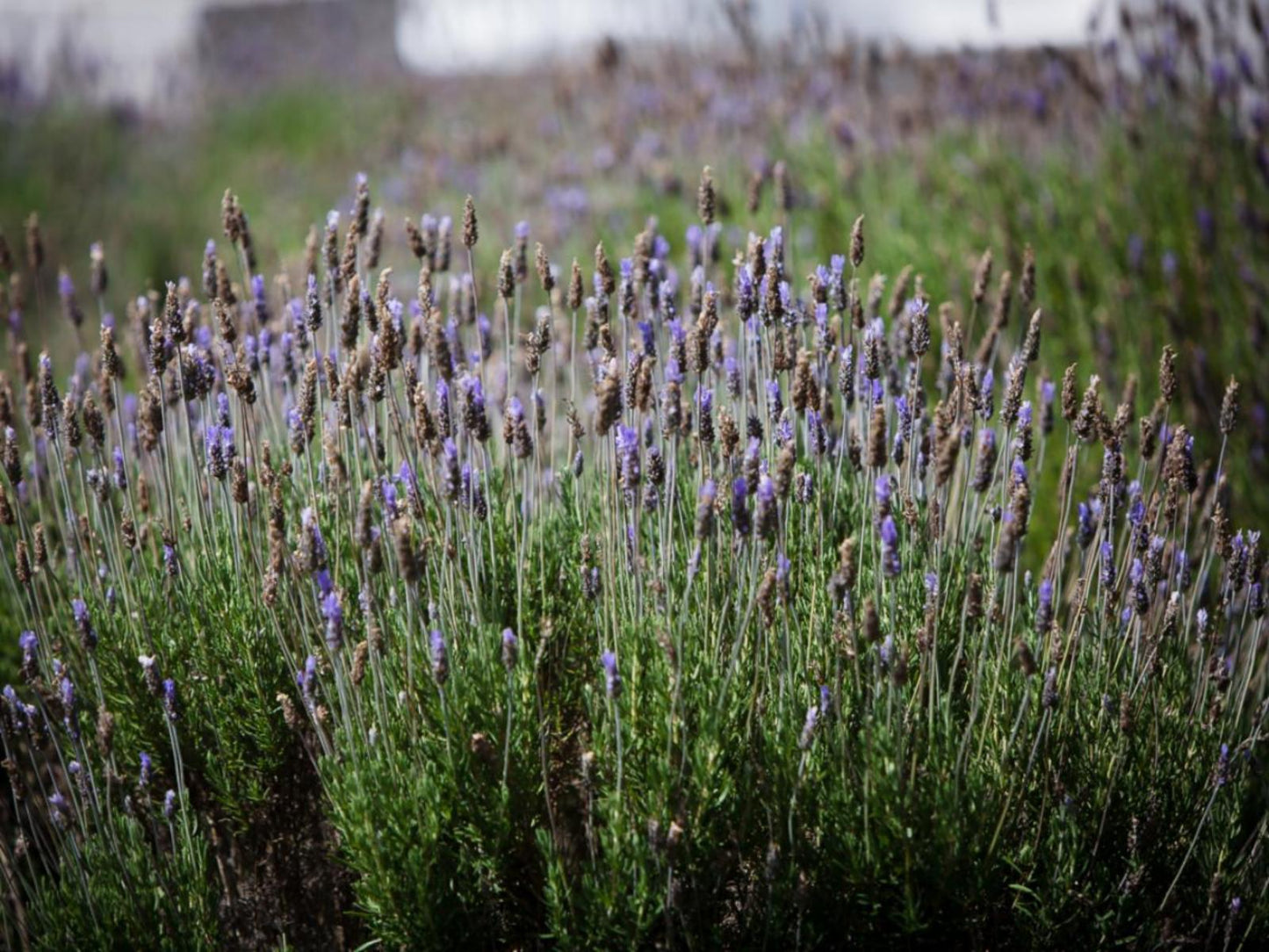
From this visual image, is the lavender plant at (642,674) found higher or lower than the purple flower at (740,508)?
lower

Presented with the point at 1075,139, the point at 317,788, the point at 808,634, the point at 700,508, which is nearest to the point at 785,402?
the point at 808,634

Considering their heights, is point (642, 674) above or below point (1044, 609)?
below

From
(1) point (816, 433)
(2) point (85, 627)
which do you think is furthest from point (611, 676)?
(2) point (85, 627)

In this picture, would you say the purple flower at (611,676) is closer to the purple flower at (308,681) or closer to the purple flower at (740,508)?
the purple flower at (740,508)

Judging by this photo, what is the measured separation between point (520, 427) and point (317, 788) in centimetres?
97

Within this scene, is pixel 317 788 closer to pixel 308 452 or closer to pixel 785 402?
pixel 308 452

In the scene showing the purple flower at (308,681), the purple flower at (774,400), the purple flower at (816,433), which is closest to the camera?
the purple flower at (308,681)

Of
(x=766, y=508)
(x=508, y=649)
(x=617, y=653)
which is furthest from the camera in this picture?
(x=617, y=653)

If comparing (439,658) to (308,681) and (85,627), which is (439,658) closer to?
(308,681)

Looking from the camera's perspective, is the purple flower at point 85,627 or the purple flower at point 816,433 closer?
the purple flower at point 85,627

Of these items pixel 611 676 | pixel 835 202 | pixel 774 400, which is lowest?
pixel 611 676

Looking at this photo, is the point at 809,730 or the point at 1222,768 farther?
the point at 1222,768

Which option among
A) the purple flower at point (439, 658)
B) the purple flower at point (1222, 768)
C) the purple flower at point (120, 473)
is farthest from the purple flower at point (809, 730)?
the purple flower at point (120, 473)

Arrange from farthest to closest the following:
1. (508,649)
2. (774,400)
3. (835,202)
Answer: (835,202)
(774,400)
(508,649)
